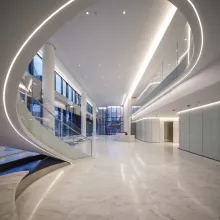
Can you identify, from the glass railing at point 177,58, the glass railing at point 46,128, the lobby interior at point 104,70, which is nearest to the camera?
the lobby interior at point 104,70

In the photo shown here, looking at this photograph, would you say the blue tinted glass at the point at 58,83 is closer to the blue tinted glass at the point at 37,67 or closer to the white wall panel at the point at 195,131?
the blue tinted glass at the point at 37,67

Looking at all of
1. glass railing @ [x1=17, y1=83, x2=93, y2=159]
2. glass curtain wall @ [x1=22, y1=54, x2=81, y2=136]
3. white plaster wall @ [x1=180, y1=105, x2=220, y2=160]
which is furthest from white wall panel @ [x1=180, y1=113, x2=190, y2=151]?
glass curtain wall @ [x1=22, y1=54, x2=81, y2=136]

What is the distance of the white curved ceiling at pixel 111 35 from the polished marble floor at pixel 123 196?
589cm

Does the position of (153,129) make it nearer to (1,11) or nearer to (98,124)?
(1,11)

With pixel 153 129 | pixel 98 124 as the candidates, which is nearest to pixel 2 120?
pixel 153 129

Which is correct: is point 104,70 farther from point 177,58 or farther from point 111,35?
point 177,58

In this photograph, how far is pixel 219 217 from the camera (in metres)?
3.67

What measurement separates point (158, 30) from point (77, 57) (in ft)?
17.6

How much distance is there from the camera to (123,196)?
4.73m

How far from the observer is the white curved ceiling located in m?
6.89

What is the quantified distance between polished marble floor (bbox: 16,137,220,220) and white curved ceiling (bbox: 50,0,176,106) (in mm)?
5888

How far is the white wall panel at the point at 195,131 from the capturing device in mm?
12117

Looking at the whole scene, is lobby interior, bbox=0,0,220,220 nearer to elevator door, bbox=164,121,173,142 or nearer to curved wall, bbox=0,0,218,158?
curved wall, bbox=0,0,218,158

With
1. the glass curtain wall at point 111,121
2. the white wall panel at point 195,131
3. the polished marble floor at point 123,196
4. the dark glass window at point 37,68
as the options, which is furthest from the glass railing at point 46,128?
the glass curtain wall at point 111,121
